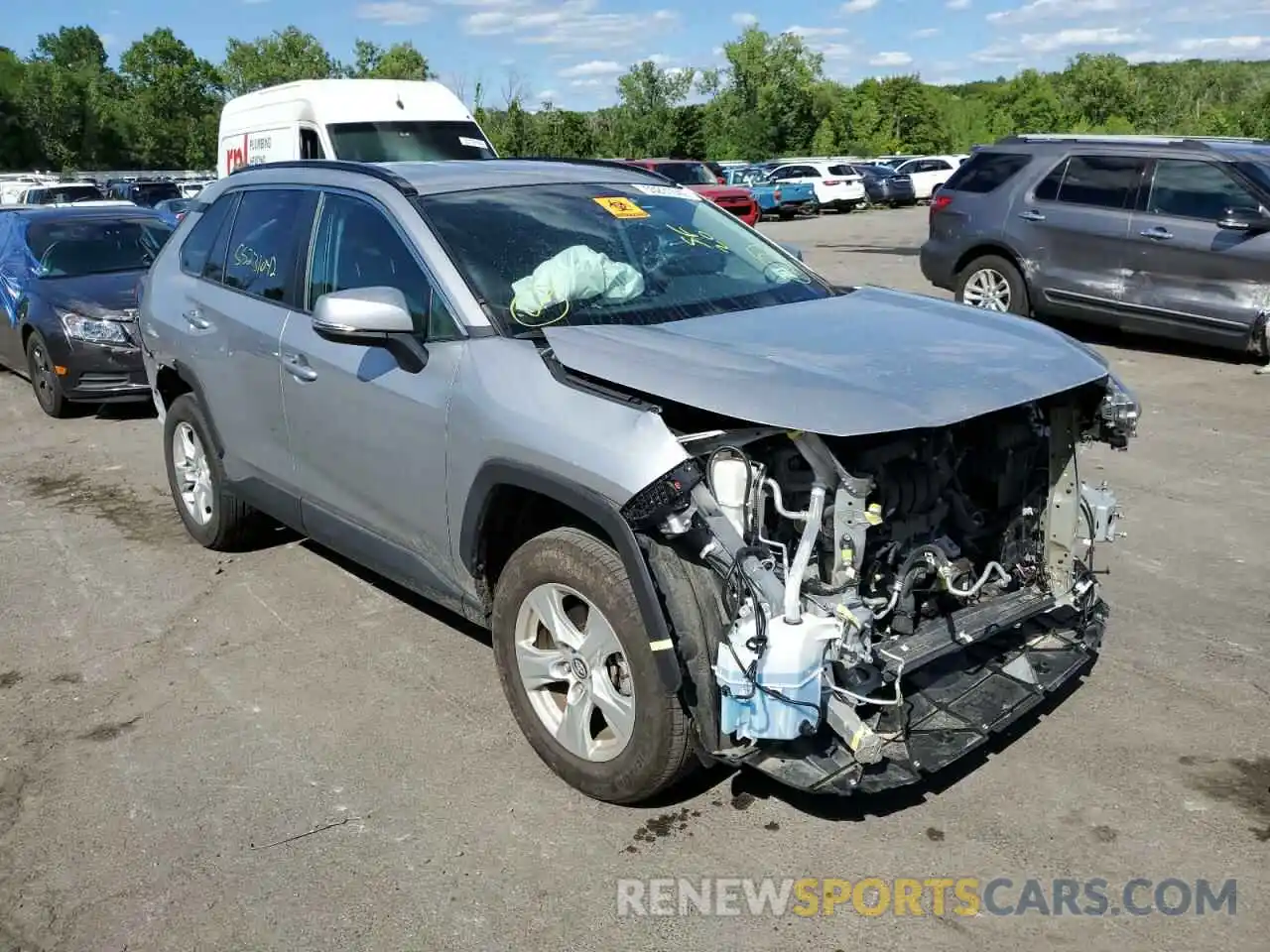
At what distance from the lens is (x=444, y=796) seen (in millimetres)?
3676

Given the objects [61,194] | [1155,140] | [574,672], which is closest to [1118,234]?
[1155,140]

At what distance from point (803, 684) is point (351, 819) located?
152 cm

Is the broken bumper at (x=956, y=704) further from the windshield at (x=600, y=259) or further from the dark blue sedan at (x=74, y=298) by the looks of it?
the dark blue sedan at (x=74, y=298)

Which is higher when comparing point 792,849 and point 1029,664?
point 1029,664

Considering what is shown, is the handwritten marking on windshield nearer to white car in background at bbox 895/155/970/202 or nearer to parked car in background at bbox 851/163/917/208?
parked car in background at bbox 851/163/917/208

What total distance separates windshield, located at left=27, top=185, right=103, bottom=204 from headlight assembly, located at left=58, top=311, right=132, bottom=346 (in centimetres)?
1629

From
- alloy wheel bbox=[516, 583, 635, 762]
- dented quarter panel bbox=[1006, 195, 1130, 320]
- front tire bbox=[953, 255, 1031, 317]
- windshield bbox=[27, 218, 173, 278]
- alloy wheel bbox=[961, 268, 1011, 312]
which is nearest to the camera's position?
alloy wheel bbox=[516, 583, 635, 762]

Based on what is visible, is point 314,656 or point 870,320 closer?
point 870,320

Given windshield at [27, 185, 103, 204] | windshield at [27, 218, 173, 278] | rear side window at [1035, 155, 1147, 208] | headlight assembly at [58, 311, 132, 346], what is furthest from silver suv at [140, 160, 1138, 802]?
windshield at [27, 185, 103, 204]

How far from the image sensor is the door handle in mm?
4520

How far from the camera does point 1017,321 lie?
13.7 feet

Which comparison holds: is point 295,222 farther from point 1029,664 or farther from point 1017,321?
point 1029,664

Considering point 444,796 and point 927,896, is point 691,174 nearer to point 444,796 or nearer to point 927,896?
point 444,796

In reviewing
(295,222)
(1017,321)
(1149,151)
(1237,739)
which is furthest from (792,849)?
(1149,151)
